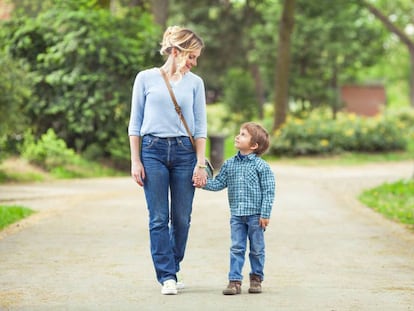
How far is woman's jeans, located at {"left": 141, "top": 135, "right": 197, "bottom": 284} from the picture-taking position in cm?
734

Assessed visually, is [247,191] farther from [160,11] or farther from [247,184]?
[160,11]

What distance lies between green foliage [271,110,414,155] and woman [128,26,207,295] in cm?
2099

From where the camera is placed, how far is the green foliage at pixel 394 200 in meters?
13.7

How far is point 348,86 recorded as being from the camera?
63.8 meters

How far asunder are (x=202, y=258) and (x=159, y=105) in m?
2.71

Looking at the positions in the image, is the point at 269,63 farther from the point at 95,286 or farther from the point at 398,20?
the point at 95,286

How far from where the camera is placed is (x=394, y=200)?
15961 millimetres

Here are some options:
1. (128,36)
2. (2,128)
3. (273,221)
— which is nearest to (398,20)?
(128,36)

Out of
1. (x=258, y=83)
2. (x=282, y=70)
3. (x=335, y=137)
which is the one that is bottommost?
(x=335, y=137)

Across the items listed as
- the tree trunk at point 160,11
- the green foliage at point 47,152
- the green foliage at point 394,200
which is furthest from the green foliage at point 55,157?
the tree trunk at point 160,11

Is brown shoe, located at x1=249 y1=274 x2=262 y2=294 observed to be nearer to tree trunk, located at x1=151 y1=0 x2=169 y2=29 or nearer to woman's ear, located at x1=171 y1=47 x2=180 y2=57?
woman's ear, located at x1=171 y1=47 x2=180 y2=57

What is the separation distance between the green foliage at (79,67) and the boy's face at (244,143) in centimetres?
1446

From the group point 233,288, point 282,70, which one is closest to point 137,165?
point 233,288

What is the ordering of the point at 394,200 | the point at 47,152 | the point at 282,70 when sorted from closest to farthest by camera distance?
1. the point at 394,200
2. the point at 47,152
3. the point at 282,70
